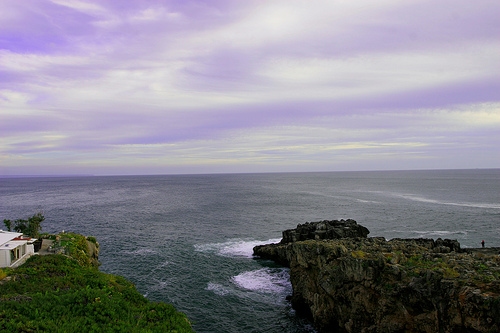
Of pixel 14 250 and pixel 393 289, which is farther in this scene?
pixel 14 250

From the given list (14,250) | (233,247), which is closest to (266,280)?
(233,247)

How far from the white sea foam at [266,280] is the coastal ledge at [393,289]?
18.1 feet

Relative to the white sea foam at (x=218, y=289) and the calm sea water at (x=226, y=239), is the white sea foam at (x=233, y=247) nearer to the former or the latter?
the calm sea water at (x=226, y=239)

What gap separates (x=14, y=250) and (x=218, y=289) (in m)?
23.7

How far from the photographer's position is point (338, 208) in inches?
4542

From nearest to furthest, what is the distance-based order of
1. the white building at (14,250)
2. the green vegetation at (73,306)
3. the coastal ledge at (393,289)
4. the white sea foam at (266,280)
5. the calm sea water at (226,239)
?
the green vegetation at (73,306) → the coastal ledge at (393,289) → the white building at (14,250) → the calm sea water at (226,239) → the white sea foam at (266,280)

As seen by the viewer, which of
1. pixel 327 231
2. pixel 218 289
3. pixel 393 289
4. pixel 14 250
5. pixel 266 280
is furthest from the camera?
pixel 327 231

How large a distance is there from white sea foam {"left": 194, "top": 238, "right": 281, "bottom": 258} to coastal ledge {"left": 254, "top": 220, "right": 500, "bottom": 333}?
21.9 metres

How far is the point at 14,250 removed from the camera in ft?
125

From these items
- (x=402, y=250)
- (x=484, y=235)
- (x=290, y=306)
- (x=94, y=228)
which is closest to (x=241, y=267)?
(x=290, y=306)

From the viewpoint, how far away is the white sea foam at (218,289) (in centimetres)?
4322

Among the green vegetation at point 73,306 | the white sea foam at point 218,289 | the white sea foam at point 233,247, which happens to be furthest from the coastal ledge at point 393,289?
the white sea foam at point 233,247

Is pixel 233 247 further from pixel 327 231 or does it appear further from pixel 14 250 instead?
pixel 14 250

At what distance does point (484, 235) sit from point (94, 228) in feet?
283
